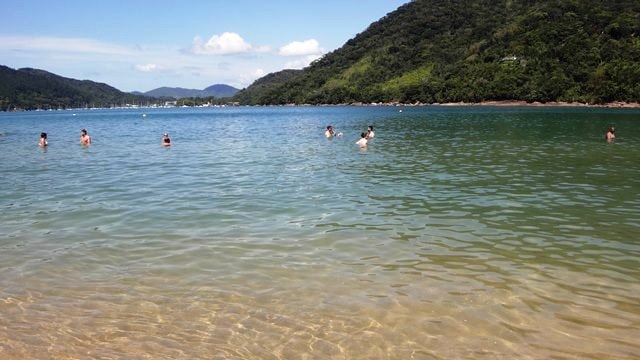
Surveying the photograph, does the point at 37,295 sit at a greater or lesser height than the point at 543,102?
lesser

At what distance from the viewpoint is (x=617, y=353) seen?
7883 millimetres

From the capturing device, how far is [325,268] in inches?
475

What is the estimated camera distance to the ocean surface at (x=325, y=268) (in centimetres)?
848

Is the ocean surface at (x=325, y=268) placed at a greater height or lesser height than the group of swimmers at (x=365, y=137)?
lesser

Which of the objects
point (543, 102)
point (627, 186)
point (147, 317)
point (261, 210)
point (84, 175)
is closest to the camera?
point (147, 317)

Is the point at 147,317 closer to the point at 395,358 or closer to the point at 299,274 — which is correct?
the point at 299,274

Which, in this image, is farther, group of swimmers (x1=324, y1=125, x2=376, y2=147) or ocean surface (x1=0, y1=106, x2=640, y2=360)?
group of swimmers (x1=324, y1=125, x2=376, y2=147)

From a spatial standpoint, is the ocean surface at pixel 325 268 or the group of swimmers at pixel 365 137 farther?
the group of swimmers at pixel 365 137

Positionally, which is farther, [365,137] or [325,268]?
[365,137]

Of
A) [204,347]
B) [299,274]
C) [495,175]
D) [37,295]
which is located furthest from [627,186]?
[37,295]

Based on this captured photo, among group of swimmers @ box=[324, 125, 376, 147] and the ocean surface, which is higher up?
group of swimmers @ box=[324, 125, 376, 147]

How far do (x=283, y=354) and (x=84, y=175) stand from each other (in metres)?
25.2

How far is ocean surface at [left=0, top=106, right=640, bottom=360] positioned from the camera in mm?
8477

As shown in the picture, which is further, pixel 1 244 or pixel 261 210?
pixel 261 210
